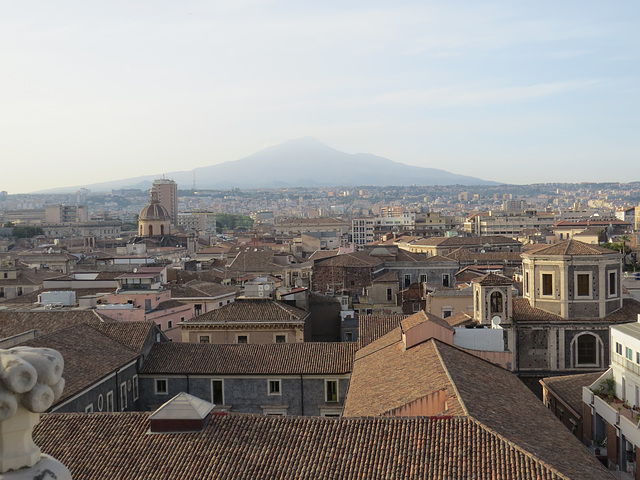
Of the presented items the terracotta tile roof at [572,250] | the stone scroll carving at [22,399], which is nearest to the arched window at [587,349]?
the terracotta tile roof at [572,250]

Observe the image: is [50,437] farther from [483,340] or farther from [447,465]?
[483,340]

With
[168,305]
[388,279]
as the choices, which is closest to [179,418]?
[168,305]

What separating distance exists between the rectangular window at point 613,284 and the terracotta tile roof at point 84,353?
62.2 feet

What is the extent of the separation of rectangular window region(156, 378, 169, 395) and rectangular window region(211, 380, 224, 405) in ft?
5.31

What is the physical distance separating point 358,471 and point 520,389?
365 inches

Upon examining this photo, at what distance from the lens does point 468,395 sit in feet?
54.2

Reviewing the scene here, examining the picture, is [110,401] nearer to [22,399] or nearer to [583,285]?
[583,285]

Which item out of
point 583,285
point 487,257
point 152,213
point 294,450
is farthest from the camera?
point 152,213

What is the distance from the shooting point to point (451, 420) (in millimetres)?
14133

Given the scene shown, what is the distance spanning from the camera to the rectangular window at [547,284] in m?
31.4

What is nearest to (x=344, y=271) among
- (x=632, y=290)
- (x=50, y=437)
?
(x=632, y=290)

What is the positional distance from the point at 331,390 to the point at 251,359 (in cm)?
290

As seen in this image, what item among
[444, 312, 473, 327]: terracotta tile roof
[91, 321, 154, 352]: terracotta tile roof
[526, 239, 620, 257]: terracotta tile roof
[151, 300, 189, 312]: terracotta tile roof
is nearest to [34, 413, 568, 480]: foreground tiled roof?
[91, 321, 154, 352]: terracotta tile roof

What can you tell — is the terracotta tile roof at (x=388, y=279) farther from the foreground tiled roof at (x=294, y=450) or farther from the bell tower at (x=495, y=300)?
the foreground tiled roof at (x=294, y=450)
